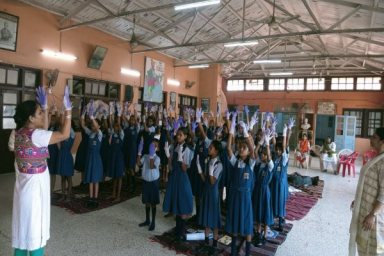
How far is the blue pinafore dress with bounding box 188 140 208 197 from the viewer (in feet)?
12.0

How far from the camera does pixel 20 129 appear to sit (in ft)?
5.94

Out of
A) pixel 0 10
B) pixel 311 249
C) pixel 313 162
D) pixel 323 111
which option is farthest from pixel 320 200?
pixel 323 111

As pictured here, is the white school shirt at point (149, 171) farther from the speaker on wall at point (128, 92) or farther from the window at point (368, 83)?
the window at point (368, 83)

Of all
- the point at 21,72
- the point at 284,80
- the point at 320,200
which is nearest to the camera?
the point at 320,200

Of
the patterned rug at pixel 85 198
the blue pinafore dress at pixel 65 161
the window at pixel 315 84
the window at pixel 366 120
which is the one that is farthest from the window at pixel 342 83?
the blue pinafore dress at pixel 65 161

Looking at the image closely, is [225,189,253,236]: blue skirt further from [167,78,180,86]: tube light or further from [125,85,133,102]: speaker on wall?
[167,78,180,86]: tube light

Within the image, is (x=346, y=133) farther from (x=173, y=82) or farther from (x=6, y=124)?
(x=6, y=124)

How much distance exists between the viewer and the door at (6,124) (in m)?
5.50

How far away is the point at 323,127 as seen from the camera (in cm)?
1252

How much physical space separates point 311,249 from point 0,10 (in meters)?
6.64

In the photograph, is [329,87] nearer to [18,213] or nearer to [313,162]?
[313,162]

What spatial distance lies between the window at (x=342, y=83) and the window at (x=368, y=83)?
308 millimetres

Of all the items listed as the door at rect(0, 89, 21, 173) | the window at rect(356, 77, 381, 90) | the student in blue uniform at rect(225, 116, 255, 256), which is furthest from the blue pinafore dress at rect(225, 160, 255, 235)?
the window at rect(356, 77, 381, 90)

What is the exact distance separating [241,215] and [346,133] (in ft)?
35.1
